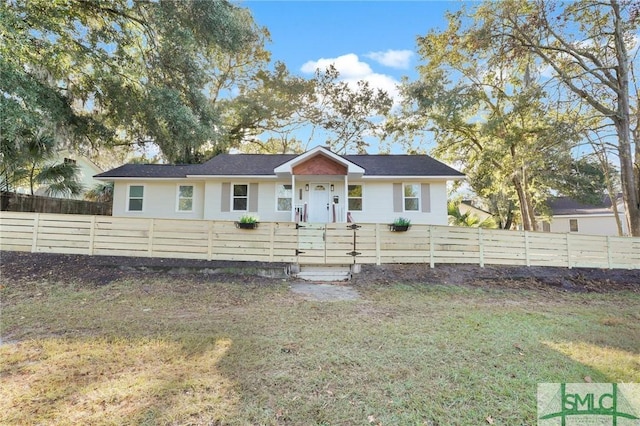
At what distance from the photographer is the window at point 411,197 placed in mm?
13070

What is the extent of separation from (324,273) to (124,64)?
8.70m

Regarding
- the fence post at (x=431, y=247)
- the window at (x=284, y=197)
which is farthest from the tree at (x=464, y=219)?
the window at (x=284, y=197)

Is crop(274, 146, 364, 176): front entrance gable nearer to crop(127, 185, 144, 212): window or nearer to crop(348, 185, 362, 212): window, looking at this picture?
crop(348, 185, 362, 212): window

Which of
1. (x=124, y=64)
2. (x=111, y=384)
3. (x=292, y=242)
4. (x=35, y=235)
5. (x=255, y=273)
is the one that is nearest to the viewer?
(x=111, y=384)

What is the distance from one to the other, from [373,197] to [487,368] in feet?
32.4

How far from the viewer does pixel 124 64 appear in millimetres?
9367

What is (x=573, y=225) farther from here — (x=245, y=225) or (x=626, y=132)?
(x=245, y=225)

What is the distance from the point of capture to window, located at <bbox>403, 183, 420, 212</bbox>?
42.9ft

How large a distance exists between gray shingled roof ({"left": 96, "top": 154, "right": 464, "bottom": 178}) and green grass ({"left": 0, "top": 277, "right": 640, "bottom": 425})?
7034 mm

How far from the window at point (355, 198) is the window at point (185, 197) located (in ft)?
23.2

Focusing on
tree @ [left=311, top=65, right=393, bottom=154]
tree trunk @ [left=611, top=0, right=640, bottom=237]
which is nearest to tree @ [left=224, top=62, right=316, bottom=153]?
tree @ [left=311, top=65, right=393, bottom=154]

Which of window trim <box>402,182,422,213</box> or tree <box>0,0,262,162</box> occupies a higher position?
tree <box>0,0,262,162</box>

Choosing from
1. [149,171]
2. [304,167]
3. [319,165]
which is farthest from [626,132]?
[149,171]

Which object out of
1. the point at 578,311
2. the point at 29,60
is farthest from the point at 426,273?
the point at 29,60
